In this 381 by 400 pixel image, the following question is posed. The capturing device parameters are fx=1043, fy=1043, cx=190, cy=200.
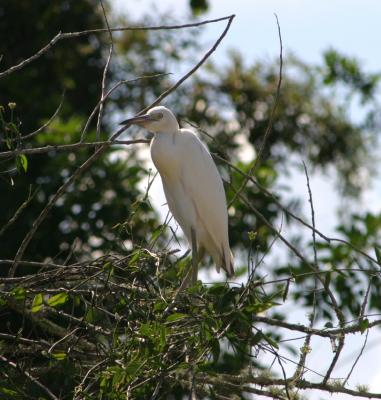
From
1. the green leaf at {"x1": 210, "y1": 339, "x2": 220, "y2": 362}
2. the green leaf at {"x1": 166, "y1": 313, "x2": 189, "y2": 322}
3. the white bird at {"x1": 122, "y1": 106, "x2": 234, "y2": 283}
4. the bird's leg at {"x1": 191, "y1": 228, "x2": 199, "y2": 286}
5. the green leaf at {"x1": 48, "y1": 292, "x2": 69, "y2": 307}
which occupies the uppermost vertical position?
the white bird at {"x1": 122, "y1": 106, "x2": 234, "y2": 283}

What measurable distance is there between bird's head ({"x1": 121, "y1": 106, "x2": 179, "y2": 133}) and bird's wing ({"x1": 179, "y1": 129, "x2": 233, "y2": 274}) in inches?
3.7

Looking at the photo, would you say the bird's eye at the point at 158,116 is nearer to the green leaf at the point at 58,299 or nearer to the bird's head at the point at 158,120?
the bird's head at the point at 158,120

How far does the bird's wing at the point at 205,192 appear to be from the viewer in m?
4.14

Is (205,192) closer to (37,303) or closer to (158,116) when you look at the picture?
(158,116)

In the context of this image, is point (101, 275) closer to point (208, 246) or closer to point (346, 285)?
point (208, 246)

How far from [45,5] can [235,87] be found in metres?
1.55

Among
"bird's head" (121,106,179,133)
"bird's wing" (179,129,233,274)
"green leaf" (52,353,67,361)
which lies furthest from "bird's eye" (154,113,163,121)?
"green leaf" (52,353,67,361)

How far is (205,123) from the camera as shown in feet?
24.8

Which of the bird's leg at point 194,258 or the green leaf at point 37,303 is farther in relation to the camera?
the bird's leg at point 194,258

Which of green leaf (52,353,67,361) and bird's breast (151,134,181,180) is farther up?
bird's breast (151,134,181,180)

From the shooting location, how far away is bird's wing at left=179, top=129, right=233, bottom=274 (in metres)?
4.14

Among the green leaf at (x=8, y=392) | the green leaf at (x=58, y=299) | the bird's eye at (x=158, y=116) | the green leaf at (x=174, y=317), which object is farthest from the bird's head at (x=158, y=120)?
the green leaf at (x=8, y=392)

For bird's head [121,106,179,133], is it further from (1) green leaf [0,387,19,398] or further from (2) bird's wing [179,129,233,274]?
(1) green leaf [0,387,19,398]

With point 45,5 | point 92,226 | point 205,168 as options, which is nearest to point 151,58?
point 45,5
